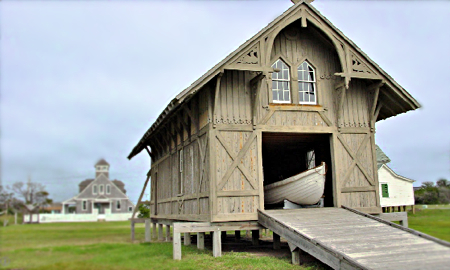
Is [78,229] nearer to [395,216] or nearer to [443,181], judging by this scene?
[443,181]

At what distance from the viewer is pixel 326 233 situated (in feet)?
33.1

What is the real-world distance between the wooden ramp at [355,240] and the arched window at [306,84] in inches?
155

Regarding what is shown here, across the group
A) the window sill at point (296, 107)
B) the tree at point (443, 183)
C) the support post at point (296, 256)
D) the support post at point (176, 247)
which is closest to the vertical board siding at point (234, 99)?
the window sill at point (296, 107)

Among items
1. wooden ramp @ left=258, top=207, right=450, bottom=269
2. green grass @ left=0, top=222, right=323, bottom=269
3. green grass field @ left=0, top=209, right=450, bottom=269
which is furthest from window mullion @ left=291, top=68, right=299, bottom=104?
green grass @ left=0, top=222, right=323, bottom=269

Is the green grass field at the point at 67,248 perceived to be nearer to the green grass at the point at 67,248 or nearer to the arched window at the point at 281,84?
the green grass at the point at 67,248

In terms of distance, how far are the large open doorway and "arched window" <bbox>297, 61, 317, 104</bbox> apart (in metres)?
1.32

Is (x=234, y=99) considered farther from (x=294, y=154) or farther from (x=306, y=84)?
(x=294, y=154)

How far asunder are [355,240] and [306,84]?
21.3 feet

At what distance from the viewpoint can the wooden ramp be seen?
310 inches

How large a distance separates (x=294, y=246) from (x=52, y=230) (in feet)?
22.8

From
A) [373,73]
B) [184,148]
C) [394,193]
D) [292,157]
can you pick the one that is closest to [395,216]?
[373,73]

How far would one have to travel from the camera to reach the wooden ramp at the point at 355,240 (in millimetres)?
7871

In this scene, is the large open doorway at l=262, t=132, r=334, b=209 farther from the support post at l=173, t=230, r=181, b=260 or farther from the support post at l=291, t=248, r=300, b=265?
the support post at l=173, t=230, r=181, b=260

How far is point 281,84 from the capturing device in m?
14.1
